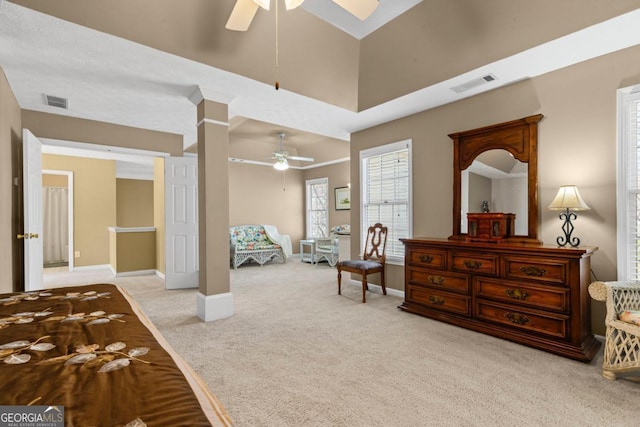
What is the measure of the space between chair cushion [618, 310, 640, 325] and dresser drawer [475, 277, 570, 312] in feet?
1.09

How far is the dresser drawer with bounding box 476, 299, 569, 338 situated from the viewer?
8.02 feet

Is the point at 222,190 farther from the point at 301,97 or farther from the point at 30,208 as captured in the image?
the point at 30,208

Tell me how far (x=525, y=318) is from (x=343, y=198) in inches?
208

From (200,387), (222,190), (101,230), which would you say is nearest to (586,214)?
(200,387)

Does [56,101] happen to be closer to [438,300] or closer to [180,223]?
[180,223]

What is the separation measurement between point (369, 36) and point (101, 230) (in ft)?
22.7

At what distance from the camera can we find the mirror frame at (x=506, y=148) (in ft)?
9.84

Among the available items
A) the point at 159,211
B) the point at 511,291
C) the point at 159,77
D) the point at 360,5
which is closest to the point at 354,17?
the point at 360,5

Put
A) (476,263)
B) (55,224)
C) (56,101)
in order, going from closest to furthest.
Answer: (476,263), (56,101), (55,224)

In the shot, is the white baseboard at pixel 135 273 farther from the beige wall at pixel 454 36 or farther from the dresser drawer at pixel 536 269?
the dresser drawer at pixel 536 269

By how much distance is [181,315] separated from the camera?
3535 millimetres

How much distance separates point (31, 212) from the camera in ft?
11.2

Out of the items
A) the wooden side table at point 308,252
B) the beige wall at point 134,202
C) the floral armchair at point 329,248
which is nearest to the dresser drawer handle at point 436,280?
the floral armchair at point 329,248

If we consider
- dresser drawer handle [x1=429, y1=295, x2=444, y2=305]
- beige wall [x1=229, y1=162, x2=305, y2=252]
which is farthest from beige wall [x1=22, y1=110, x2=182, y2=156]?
dresser drawer handle [x1=429, y1=295, x2=444, y2=305]
